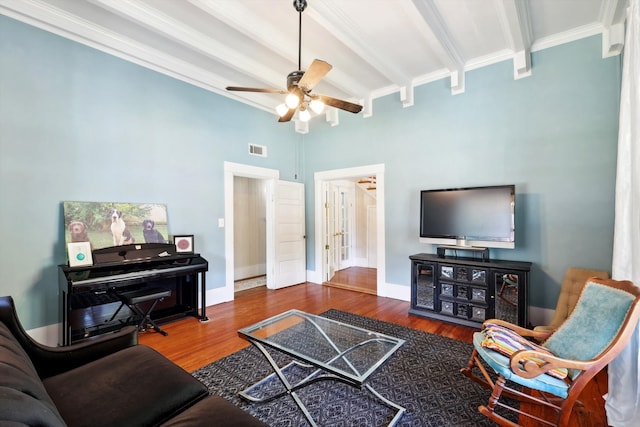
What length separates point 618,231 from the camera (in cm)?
203

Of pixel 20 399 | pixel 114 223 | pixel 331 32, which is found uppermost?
pixel 331 32

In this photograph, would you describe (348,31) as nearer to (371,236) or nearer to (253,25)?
(253,25)


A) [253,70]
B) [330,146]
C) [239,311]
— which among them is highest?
[253,70]

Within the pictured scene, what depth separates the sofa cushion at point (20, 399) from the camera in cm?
69

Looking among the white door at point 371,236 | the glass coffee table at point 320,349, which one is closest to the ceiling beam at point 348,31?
the glass coffee table at point 320,349

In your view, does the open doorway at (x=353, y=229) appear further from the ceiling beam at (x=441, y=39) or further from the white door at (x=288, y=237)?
the ceiling beam at (x=441, y=39)

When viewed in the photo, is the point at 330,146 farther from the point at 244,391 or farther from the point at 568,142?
the point at 244,391

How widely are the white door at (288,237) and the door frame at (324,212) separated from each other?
12.0 inches

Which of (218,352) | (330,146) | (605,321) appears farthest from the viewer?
(330,146)

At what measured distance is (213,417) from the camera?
1.24 m

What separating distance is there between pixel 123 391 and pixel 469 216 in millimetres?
3692

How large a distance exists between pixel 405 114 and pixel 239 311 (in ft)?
12.5

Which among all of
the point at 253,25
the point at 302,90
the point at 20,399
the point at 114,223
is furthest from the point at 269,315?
the point at 253,25

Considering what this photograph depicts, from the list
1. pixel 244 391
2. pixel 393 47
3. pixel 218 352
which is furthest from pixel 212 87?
pixel 244 391
